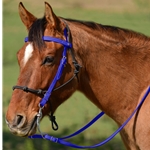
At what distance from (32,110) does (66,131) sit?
3.28 meters

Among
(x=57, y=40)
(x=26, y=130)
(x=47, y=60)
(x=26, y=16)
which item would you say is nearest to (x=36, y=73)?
(x=47, y=60)

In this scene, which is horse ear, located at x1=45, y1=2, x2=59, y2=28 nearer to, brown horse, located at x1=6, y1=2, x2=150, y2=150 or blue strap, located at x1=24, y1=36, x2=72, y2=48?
brown horse, located at x1=6, y1=2, x2=150, y2=150

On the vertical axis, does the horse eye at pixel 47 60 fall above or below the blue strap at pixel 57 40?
below

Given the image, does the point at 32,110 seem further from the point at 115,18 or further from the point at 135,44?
the point at 115,18

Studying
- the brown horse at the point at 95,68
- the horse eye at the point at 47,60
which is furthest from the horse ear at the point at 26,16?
the horse eye at the point at 47,60

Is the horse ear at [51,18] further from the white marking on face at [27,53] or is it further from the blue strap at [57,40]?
the white marking on face at [27,53]

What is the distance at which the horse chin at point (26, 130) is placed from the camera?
3.21 m

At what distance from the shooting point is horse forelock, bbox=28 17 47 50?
129 inches

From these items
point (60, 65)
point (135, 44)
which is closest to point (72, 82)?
point (60, 65)

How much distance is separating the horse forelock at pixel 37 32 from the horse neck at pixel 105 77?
269 millimetres

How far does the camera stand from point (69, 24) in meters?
3.54

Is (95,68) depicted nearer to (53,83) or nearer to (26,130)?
(53,83)

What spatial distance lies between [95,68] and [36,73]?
52cm

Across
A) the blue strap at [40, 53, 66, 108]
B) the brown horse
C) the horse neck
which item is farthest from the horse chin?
the horse neck
